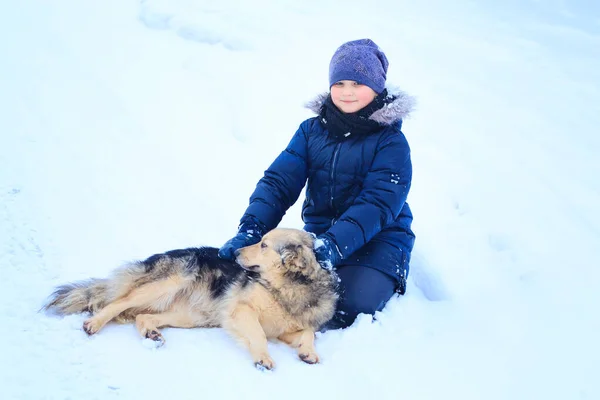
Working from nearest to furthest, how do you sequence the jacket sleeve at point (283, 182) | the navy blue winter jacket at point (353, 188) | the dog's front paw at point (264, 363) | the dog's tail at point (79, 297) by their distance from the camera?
the dog's front paw at point (264, 363)
the dog's tail at point (79, 297)
the navy blue winter jacket at point (353, 188)
the jacket sleeve at point (283, 182)

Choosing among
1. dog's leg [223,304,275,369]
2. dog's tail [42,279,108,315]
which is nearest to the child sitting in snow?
dog's leg [223,304,275,369]

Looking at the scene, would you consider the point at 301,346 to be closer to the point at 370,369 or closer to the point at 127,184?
the point at 370,369

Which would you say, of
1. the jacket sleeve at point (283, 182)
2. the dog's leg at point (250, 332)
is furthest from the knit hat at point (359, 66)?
the dog's leg at point (250, 332)

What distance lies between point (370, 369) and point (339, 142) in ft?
5.42

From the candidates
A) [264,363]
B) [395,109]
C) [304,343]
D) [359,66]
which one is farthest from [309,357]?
[359,66]

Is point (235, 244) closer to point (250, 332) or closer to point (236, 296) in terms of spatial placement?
point (236, 296)

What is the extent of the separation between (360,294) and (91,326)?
171cm

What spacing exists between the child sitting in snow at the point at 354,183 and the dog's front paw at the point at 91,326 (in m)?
0.87

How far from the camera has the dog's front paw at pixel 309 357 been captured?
8.90 feet

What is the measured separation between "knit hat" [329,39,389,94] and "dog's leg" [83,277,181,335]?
1.87m

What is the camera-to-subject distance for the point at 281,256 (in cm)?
307

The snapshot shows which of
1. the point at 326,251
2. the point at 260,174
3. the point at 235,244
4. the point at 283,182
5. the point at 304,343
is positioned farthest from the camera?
the point at 260,174

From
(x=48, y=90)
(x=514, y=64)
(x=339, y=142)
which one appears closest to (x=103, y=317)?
(x=339, y=142)

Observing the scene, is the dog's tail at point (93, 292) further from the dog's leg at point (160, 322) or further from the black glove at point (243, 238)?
the black glove at point (243, 238)
